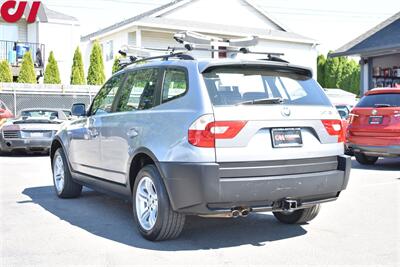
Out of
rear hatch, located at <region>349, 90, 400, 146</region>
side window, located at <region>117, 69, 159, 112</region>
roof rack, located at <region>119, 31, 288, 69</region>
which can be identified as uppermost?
roof rack, located at <region>119, 31, 288, 69</region>

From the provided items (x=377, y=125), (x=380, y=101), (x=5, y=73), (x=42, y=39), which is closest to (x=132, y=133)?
(x=377, y=125)

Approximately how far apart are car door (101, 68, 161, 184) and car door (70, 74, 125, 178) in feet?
0.52

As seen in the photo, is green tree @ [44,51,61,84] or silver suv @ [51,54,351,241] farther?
green tree @ [44,51,61,84]

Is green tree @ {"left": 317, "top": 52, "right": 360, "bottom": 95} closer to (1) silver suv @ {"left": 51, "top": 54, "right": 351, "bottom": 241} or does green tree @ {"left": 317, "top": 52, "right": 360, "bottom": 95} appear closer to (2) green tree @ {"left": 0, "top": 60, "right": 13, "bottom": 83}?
(2) green tree @ {"left": 0, "top": 60, "right": 13, "bottom": 83}

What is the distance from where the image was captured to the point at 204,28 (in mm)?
30531

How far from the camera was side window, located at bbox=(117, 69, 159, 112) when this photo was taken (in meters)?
5.78

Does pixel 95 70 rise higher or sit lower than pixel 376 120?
higher

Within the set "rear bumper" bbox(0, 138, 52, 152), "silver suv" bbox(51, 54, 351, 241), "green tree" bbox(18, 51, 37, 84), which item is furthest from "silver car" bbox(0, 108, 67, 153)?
"green tree" bbox(18, 51, 37, 84)

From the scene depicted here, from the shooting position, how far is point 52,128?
13.8 metres

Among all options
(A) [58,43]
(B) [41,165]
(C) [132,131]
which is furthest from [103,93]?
(A) [58,43]

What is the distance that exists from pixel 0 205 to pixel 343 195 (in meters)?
4.83

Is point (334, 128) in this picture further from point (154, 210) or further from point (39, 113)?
point (39, 113)

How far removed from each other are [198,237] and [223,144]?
1224 millimetres

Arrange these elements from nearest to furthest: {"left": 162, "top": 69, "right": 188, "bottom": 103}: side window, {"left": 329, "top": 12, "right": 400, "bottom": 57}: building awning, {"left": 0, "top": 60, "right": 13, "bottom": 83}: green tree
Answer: {"left": 162, "top": 69, "right": 188, "bottom": 103}: side window < {"left": 329, "top": 12, "right": 400, "bottom": 57}: building awning < {"left": 0, "top": 60, "right": 13, "bottom": 83}: green tree
